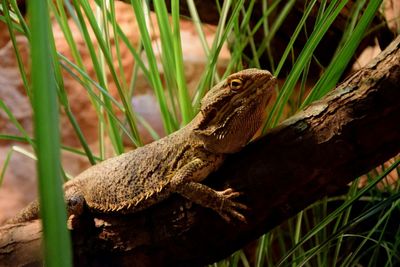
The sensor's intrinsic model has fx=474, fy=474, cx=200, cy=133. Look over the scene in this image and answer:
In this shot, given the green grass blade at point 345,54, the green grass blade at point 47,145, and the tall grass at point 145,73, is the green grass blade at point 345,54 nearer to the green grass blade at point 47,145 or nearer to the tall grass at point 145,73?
the tall grass at point 145,73

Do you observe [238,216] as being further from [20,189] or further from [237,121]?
[20,189]

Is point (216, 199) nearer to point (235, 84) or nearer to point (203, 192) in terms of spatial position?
point (203, 192)

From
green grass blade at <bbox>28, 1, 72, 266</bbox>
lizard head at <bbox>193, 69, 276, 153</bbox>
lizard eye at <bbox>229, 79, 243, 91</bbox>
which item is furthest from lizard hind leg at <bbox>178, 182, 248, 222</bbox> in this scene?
green grass blade at <bbox>28, 1, 72, 266</bbox>

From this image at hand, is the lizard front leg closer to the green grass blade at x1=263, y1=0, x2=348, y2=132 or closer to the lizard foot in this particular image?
the lizard foot

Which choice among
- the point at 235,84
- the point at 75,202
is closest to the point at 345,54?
the point at 235,84

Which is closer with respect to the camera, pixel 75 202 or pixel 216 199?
pixel 216 199

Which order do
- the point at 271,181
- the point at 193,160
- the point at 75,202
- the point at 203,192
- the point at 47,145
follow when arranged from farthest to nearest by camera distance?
the point at 75,202 → the point at 193,160 → the point at 203,192 → the point at 271,181 → the point at 47,145
